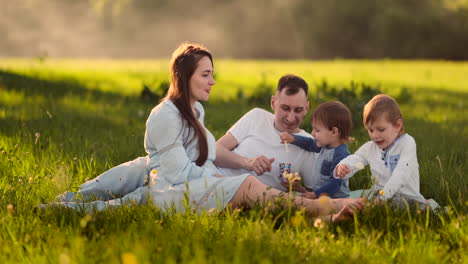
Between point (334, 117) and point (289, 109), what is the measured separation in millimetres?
416

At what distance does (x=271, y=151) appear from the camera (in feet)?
15.7

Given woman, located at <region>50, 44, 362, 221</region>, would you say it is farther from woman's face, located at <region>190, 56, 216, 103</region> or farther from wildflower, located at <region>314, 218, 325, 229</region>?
wildflower, located at <region>314, 218, 325, 229</region>

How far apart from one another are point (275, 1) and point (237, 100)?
33.1m

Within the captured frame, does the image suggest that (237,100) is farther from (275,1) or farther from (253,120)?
(275,1)

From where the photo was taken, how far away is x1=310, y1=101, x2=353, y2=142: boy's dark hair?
443 cm

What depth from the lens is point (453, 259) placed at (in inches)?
114

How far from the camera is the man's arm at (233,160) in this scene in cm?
415

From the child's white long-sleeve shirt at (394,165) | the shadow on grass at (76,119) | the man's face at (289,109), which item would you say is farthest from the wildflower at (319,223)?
the shadow on grass at (76,119)

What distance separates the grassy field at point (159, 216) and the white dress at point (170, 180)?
0.71 feet

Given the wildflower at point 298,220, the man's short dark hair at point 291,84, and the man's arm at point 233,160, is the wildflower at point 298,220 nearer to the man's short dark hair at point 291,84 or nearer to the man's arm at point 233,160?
the man's arm at point 233,160

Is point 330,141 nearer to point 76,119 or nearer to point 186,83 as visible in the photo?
point 186,83

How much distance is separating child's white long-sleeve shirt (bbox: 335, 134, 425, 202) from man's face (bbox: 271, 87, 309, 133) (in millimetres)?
714

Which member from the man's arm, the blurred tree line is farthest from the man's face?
the blurred tree line

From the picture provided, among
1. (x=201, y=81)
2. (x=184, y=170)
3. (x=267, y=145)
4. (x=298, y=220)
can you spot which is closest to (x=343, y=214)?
(x=298, y=220)
